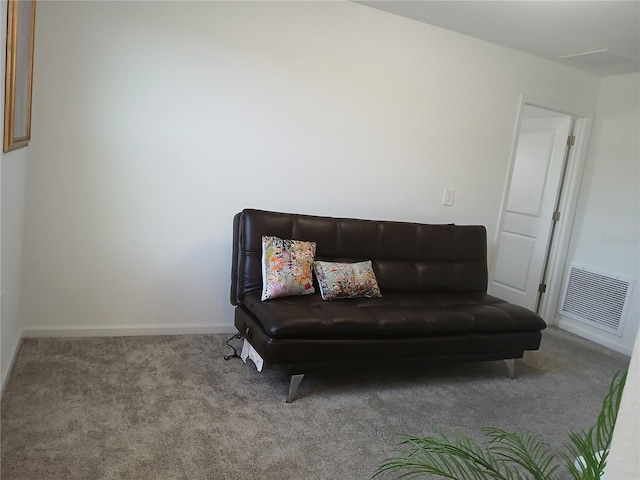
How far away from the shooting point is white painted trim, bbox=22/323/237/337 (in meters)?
2.97

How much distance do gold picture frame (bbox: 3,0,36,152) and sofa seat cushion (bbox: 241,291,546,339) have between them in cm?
147

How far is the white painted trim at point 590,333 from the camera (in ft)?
13.6

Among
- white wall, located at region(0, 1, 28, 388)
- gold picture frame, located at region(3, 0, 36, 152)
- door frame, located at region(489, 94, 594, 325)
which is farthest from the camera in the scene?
door frame, located at region(489, 94, 594, 325)

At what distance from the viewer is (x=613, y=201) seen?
14.2ft

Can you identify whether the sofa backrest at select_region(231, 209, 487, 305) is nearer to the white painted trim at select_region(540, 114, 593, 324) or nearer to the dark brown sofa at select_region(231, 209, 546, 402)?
the dark brown sofa at select_region(231, 209, 546, 402)

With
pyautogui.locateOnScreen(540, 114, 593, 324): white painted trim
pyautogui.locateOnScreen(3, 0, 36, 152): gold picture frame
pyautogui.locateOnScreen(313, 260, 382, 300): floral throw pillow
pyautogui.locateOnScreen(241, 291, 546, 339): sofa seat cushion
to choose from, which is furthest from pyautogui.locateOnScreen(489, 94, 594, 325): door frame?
pyautogui.locateOnScreen(3, 0, 36, 152): gold picture frame

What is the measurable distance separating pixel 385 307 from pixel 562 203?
8.69ft

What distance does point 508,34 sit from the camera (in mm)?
3641

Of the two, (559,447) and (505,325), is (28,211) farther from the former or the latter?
(559,447)

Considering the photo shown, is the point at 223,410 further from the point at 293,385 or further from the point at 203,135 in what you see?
the point at 203,135

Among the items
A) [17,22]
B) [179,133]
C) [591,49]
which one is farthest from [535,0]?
[17,22]

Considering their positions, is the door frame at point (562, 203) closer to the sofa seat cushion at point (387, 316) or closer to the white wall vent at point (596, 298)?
the white wall vent at point (596, 298)

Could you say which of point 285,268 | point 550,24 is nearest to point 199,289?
point 285,268

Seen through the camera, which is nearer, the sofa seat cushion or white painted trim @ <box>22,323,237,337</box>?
the sofa seat cushion
